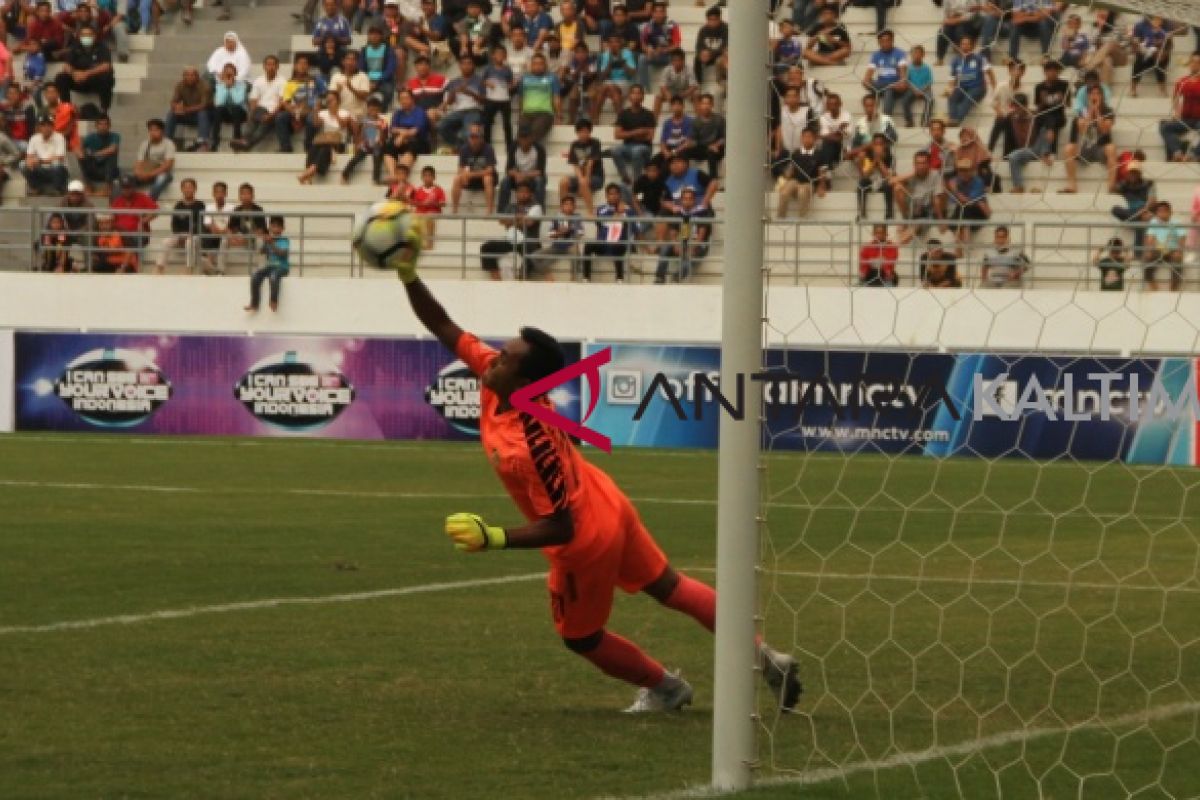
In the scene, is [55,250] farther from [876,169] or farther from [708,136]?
[876,169]

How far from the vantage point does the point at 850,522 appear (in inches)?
663

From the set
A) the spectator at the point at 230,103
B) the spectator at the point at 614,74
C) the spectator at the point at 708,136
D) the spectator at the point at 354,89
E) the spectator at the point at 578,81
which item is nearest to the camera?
the spectator at the point at 708,136

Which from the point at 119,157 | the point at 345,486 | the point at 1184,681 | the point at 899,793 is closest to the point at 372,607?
the point at 1184,681

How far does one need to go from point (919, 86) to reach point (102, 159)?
25.3m

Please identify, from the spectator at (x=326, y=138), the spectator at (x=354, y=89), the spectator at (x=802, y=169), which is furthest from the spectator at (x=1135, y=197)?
the spectator at (x=354, y=89)

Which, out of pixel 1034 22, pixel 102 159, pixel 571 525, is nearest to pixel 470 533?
pixel 571 525

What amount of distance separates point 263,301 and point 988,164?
70.8 ft

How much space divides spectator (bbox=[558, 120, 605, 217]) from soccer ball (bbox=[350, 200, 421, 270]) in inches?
762

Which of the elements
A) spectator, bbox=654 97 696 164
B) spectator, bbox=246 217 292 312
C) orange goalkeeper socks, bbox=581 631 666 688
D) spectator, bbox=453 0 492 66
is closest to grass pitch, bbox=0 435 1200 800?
orange goalkeeper socks, bbox=581 631 666 688

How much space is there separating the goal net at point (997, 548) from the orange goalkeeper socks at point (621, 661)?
0.46 meters

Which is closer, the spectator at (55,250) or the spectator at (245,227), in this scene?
the spectator at (245,227)

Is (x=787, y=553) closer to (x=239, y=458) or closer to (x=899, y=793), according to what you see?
(x=899, y=793)

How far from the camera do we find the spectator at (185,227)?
29406 mm

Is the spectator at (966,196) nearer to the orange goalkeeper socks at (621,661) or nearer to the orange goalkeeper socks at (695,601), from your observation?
the orange goalkeeper socks at (695,601)
